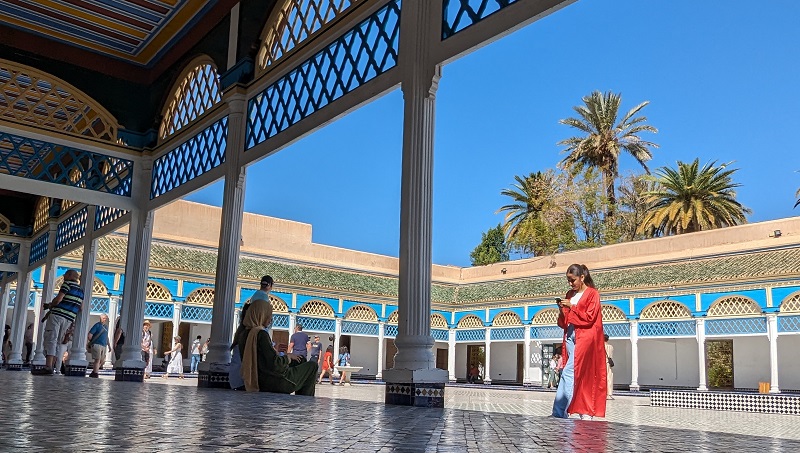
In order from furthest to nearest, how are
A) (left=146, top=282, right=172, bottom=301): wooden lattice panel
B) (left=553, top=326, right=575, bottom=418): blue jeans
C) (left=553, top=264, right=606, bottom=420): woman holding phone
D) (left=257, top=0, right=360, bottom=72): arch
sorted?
(left=146, top=282, right=172, bottom=301): wooden lattice panel < (left=257, top=0, right=360, bottom=72): arch < (left=553, top=326, right=575, bottom=418): blue jeans < (left=553, top=264, right=606, bottom=420): woman holding phone

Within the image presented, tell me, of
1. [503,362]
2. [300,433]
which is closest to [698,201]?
[503,362]

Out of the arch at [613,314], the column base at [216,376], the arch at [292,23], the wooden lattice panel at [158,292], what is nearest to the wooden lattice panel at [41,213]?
the wooden lattice panel at [158,292]

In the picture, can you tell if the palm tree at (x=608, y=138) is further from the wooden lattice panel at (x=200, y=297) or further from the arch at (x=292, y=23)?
the arch at (x=292, y=23)

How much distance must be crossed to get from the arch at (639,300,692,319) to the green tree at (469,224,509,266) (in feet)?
76.6

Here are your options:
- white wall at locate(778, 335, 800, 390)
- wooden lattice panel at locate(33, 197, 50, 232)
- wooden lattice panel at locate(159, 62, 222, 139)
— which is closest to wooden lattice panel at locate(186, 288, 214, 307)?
wooden lattice panel at locate(33, 197, 50, 232)

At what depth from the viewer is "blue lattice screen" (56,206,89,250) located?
41.7ft

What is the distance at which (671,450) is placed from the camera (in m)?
2.49

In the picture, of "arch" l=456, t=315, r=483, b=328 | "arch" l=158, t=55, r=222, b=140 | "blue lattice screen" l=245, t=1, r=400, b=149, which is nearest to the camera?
"blue lattice screen" l=245, t=1, r=400, b=149

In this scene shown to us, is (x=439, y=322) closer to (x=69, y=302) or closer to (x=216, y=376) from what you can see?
(x=69, y=302)

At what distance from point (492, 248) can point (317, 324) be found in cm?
2276

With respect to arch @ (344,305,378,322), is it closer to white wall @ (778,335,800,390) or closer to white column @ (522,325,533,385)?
white column @ (522,325,533,385)

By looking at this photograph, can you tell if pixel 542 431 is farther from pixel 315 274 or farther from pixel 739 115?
pixel 739 115

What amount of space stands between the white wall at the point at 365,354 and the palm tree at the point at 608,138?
15029 mm

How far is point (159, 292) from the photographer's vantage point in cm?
2027
